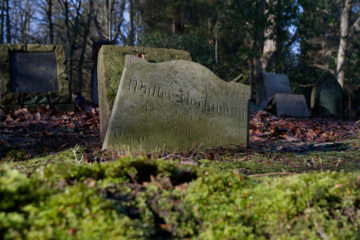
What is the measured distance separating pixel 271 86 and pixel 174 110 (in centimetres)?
1001

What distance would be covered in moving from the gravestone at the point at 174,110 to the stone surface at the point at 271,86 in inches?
353

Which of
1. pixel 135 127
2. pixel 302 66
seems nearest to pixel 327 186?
pixel 135 127

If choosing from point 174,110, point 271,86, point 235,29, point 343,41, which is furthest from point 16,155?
point 343,41

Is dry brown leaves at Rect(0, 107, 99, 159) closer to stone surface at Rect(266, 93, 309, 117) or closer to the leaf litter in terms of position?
the leaf litter

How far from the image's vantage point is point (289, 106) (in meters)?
10.4

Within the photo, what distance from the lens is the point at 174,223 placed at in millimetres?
1471

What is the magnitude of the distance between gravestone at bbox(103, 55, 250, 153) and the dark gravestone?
5.43m

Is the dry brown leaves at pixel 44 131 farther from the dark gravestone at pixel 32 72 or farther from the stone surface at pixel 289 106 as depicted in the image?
the stone surface at pixel 289 106

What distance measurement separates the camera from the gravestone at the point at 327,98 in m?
11.5

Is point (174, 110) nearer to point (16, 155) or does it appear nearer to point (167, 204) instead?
point (16, 155)

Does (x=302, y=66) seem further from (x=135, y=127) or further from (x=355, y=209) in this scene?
(x=355, y=209)

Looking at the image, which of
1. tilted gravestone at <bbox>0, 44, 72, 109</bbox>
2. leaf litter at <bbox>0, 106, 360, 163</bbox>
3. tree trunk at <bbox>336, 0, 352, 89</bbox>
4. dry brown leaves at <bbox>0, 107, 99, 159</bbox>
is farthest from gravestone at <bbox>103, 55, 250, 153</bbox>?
tree trunk at <bbox>336, 0, 352, 89</bbox>

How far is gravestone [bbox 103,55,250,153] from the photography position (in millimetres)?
3799

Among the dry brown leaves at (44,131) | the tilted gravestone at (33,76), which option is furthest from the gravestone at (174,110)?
the tilted gravestone at (33,76)
